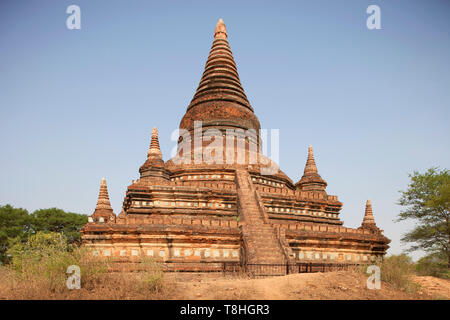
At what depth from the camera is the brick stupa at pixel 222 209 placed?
14.8m

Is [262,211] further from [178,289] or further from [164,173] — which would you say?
[178,289]

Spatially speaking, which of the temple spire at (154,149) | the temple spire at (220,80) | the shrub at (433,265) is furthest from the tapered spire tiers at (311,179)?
→ the temple spire at (154,149)

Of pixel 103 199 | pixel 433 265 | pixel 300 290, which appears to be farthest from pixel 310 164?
pixel 300 290

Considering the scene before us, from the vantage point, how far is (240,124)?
2936 cm

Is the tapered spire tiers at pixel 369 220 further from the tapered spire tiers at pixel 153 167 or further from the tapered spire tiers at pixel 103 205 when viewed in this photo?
the tapered spire tiers at pixel 103 205

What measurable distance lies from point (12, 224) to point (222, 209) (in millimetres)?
29067

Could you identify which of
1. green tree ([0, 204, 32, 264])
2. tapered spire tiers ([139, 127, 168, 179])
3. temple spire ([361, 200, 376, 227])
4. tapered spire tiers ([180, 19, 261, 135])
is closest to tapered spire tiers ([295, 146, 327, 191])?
temple spire ([361, 200, 376, 227])

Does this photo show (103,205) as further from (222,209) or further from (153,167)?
(222,209)

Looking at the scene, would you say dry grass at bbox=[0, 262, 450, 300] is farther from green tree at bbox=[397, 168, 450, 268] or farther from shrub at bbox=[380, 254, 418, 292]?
→ green tree at bbox=[397, 168, 450, 268]

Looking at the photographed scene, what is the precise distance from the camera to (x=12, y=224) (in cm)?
3450

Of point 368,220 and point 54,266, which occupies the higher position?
point 368,220

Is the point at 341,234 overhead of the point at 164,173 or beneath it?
beneath
